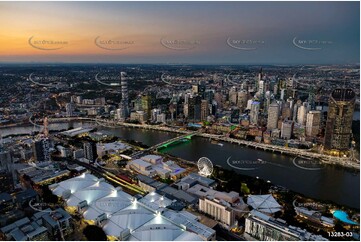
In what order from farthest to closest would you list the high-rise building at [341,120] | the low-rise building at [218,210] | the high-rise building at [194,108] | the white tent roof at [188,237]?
the high-rise building at [194,108]
the high-rise building at [341,120]
the low-rise building at [218,210]
the white tent roof at [188,237]

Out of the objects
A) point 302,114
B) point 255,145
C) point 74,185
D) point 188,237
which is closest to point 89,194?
point 74,185

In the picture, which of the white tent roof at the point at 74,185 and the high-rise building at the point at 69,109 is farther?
the high-rise building at the point at 69,109

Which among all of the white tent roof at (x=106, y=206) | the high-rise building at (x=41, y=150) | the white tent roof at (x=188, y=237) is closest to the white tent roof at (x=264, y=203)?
the white tent roof at (x=188, y=237)

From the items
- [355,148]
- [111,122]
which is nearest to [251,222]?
[355,148]

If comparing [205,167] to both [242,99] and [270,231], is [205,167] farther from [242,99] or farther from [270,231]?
[242,99]

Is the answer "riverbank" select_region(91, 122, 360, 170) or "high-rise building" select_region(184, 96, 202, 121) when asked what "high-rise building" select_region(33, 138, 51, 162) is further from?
"high-rise building" select_region(184, 96, 202, 121)

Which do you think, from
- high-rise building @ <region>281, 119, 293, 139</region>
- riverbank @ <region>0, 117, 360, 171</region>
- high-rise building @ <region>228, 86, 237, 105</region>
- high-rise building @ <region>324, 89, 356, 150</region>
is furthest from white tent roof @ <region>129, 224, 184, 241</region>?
high-rise building @ <region>228, 86, 237, 105</region>

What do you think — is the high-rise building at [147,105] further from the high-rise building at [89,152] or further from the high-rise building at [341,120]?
the high-rise building at [341,120]
